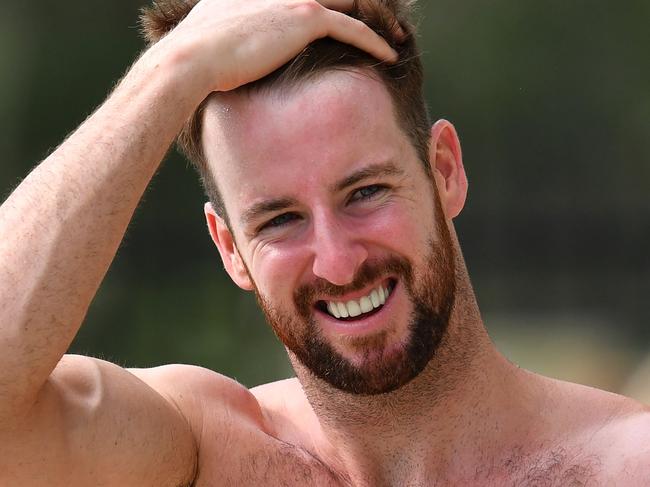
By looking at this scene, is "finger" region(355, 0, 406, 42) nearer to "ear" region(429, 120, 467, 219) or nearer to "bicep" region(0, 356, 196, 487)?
"ear" region(429, 120, 467, 219)

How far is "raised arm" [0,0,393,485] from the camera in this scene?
196cm

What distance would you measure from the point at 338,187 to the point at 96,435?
600 mm

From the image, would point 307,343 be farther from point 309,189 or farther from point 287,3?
point 287,3

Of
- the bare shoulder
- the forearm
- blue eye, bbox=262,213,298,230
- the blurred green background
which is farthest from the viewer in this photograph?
the blurred green background

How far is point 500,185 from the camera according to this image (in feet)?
21.4

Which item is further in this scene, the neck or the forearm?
the neck

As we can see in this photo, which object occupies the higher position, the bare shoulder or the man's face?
the man's face

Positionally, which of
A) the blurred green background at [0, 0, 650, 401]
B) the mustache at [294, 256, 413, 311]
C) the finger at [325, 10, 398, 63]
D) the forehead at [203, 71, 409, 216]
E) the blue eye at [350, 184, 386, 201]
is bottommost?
the blurred green background at [0, 0, 650, 401]

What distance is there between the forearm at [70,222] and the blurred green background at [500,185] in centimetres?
401

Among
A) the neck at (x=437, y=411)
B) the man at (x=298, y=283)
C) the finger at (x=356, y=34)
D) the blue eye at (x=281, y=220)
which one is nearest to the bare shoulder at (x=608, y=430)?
the man at (x=298, y=283)

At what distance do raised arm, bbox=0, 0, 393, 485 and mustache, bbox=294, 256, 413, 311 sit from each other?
343 millimetres

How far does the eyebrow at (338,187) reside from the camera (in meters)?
2.19

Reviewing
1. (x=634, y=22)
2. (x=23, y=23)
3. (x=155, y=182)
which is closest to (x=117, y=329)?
(x=155, y=182)

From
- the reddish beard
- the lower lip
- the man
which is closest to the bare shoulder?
the man
